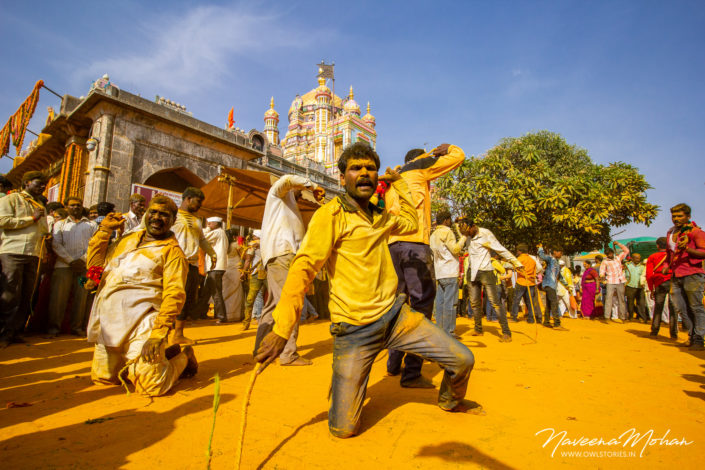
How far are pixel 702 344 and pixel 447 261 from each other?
425cm

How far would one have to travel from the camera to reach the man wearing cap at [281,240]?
4008mm

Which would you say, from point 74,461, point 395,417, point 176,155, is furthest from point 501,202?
point 74,461

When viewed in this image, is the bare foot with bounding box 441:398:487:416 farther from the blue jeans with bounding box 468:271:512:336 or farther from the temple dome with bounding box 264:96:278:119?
the temple dome with bounding box 264:96:278:119

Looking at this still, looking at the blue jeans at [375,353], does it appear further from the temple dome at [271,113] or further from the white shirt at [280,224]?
the temple dome at [271,113]

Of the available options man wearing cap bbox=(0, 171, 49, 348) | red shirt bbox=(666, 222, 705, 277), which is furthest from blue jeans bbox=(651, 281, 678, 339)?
man wearing cap bbox=(0, 171, 49, 348)

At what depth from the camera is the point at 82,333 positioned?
5.70 metres

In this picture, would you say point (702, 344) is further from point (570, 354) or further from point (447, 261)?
point (447, 261)

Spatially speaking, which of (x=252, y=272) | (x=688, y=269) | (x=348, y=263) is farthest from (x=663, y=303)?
(x=252, y=272)

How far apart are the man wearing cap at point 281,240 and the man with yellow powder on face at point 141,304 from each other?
1.07m

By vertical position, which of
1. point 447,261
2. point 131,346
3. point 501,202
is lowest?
point 131,346

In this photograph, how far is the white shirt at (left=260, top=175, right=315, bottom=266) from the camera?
4152mm

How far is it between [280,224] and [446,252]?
8.54 feet
